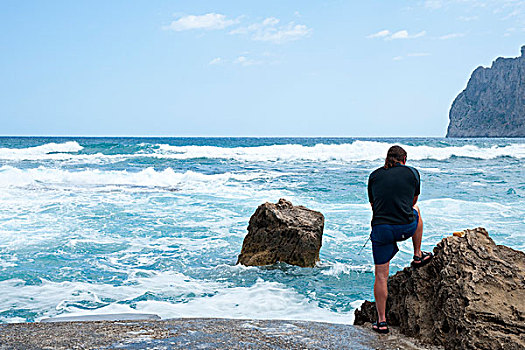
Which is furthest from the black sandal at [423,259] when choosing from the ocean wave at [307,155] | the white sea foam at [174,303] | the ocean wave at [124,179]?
the ocean wave at [307,155]

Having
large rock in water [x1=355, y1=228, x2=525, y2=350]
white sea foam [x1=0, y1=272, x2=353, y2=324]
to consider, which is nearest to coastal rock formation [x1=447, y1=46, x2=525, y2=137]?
white sea foam [x1=0, y1=272, x2=353, y2=324]

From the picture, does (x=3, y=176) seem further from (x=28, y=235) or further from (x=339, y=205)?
(x=339, y=205)

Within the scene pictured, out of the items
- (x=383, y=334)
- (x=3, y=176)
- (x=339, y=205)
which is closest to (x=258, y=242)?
(x=383, y=334)

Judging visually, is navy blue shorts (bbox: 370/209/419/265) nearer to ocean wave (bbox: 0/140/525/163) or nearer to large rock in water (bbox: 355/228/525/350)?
large rock in water (bbox: 355/228/525/350)

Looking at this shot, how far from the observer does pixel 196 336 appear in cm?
329

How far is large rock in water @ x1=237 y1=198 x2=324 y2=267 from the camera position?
6.85 metres

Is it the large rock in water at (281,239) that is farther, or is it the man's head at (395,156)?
the large rock in water at (281,239)

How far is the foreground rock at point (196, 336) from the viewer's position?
307 cm

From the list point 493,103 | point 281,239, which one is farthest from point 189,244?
point 493,103

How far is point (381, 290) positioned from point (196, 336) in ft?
4.89

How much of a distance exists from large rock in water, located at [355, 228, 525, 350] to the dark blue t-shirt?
42cm

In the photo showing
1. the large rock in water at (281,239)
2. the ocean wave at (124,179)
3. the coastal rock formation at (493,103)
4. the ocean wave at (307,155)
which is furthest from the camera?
the coastal rock formation at (493,103)

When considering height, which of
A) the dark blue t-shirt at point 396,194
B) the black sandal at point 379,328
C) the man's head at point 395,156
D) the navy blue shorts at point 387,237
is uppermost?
the man's head at point 395,156

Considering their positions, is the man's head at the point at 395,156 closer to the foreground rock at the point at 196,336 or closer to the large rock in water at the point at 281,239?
the foreground rock at the point at 196,336
